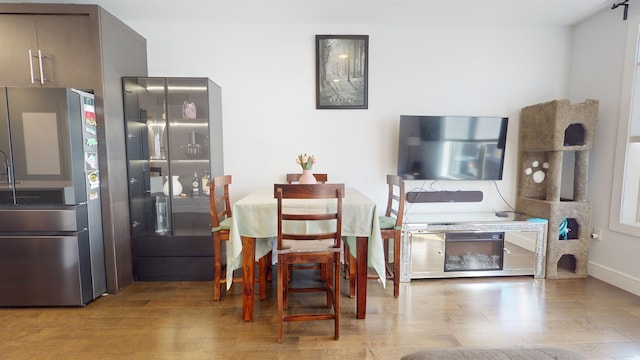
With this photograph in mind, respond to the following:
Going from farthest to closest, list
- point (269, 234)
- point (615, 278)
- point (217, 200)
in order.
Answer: point (615, 278)
point (217, 200)
point (269, 234)

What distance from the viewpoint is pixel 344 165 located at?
314cm

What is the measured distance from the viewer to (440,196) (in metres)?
3.15

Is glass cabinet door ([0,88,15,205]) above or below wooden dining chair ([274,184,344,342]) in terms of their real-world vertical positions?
above

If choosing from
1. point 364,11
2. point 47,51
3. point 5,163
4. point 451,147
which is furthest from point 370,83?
point 5,163

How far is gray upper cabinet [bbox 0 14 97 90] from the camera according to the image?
2.28m

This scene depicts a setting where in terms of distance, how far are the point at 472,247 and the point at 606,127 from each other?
5.61ft

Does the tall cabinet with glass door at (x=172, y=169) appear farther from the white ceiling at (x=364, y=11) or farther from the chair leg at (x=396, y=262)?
the chair leg at (x=396, y=262)

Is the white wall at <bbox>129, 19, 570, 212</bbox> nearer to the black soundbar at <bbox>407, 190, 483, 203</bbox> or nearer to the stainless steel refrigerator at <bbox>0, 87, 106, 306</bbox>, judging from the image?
the black soundbar at <bbox>407, 190, 483, 203</bbox>

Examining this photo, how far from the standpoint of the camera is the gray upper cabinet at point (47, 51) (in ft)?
7.47

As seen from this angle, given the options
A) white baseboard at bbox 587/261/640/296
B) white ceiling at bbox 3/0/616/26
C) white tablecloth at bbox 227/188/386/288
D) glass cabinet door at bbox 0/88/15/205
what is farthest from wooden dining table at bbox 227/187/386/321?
white baseboard at bbox 587/261/640/296

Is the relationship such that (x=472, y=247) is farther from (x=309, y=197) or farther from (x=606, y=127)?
(x=309, y=197)

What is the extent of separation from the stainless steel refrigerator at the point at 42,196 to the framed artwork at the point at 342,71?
2.09 metres

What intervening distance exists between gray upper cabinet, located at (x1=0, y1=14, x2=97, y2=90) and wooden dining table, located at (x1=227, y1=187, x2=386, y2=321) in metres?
1.74

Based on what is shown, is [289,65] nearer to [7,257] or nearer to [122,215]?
[122,215]
